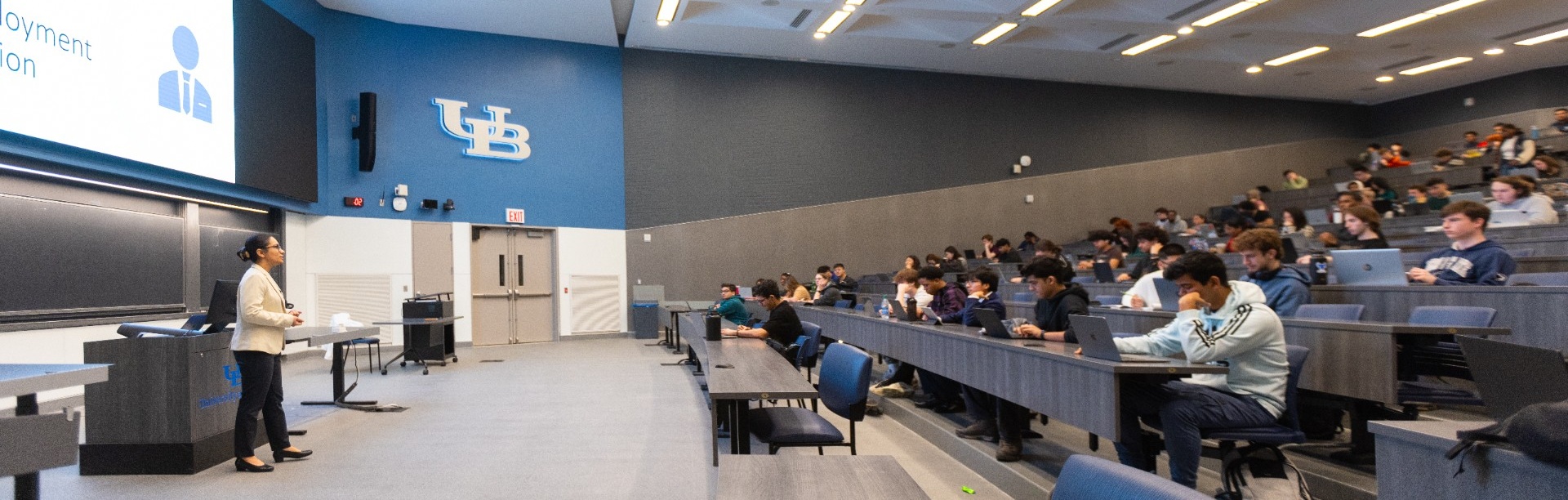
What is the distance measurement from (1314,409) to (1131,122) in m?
13.7

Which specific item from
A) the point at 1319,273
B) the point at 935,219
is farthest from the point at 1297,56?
the point at 1319,273

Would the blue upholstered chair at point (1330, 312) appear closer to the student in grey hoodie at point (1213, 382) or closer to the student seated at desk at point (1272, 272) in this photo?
the student seated at desk at point (1272, 272)

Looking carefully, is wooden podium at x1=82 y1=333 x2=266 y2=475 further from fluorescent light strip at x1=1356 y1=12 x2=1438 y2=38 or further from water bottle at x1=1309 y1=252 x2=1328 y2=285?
Result: fluorescent light strip at x1=1356 y1=12 x2=1438 y2=38

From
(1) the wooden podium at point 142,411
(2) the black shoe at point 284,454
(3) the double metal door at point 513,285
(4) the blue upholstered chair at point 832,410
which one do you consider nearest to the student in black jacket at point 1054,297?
(4) the blue upholstered chair at point 832,410

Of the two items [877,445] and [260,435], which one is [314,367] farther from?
[877,445]

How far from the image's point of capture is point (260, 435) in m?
5.20

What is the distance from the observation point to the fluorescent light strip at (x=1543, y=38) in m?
13.0

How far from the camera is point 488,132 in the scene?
1295 centimetres

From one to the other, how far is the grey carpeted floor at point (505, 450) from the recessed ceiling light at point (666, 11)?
5.35m

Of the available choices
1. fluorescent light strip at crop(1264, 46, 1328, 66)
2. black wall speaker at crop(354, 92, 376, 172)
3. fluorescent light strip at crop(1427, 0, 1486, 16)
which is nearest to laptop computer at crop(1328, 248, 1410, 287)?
fluorescent light strip at crop(1427, 0, 1486, 16)

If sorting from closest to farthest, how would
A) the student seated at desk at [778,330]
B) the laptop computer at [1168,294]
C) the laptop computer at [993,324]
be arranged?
the laptop computer at [993,324]
the laptop computer at [1168,294]
the student seated at desk at [778,330]

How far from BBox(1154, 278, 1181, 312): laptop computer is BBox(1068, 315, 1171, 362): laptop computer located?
6.16ft

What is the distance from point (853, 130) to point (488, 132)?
233 inches

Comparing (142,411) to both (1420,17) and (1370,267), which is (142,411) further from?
(1420,17)
